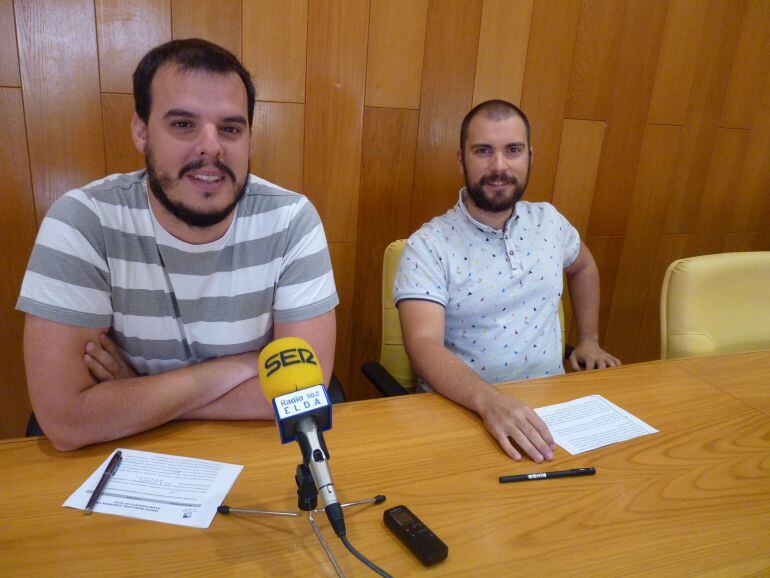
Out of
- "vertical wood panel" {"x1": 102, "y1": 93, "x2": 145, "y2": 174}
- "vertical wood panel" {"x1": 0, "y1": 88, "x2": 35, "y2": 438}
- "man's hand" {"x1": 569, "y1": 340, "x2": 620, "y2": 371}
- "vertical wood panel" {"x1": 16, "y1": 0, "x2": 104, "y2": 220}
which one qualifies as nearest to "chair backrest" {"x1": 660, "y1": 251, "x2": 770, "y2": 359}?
"man's hand" {"x1": 569, "y1": 340, "x2": 620, "y2": 371}

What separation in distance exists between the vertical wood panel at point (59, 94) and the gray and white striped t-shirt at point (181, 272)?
0.65 m

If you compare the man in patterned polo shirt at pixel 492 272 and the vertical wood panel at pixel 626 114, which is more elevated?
the vertical wood panel at pixel 626 114

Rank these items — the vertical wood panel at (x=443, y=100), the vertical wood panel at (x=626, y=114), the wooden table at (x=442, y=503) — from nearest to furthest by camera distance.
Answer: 1. the wooden table at (x=442, y=503)
2. the vertical wood panel at (x=443, y=100)
3. the vertical wood panel at (x=626, y=114)

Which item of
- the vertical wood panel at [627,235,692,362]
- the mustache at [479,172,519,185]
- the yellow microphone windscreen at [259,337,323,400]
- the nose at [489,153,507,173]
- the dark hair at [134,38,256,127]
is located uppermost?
the dark hair at [134,38,256,127]

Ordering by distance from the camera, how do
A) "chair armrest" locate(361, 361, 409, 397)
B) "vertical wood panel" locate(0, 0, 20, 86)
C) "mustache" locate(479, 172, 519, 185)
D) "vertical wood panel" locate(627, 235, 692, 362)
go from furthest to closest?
"vertical wood panel" locate(627, 235, 692, 362) < "mustache" locate(479, 172, 519, 185) < "vertical wood panel" locate(0, 0, 20, 86) < "chair armrest" locate(361, 361, 409, 397)

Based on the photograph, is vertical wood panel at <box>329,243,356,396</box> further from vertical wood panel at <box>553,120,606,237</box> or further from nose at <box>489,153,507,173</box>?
vertical wood panel at <box>553,120,606,237</box>

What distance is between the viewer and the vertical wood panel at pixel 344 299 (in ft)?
7.48

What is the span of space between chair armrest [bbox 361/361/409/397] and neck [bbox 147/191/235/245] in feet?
1.93

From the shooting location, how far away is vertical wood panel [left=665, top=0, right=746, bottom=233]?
2.60 meters

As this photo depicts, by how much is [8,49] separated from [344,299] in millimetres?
1413

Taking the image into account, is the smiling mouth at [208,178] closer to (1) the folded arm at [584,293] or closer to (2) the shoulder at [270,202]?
(2) the shoulder at [270,202]

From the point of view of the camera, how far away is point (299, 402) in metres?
0.71

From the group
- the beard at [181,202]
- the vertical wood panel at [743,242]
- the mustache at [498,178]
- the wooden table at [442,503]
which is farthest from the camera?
the vertical wood panel at [743,242]

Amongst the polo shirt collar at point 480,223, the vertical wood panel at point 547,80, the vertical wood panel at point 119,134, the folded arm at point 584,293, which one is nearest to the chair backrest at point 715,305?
the folded arm at point 584,293
